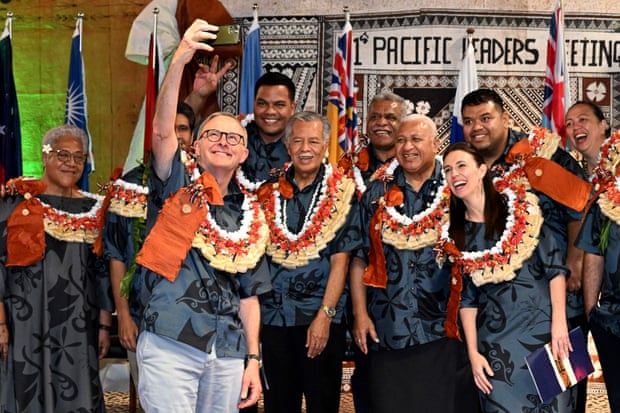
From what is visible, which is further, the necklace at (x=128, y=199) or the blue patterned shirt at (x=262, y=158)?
the blue patterned shirt at (x=262, y=158)

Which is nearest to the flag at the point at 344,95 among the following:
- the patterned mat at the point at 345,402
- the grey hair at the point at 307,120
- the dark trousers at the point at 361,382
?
the patterned mat at the point at 345,402

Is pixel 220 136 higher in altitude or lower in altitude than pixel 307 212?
higher

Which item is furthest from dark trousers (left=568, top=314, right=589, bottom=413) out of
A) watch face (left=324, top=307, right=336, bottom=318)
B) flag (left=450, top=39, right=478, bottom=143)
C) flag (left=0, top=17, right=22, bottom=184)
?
flag (left=0, top=17, right=22, bottom=184)

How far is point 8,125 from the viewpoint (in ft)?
18.1

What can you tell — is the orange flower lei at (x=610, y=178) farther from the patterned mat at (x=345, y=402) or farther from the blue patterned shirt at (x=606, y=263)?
the patterned mat at (x=345, y=402)

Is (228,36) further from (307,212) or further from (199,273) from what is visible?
(199,273)

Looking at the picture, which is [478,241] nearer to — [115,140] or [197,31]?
[197,31]

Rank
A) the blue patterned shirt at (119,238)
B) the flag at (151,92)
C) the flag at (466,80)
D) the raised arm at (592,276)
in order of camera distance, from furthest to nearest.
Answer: the flag at (466,80) → the flag at (151,92) → the blue patterned shirt at (119,238) → the raised arm at (592,276)

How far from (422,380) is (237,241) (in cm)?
106

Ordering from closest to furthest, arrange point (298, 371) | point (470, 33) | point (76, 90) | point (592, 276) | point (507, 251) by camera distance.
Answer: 1. point (507, 251)
2. point (592, 276)
3. point (298, 371)
4. point (76, 90)
5. point (470, 33)

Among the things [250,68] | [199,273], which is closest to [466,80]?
[250,68]

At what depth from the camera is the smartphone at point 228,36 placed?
19.1 feet

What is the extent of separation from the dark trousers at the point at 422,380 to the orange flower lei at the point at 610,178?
82cm

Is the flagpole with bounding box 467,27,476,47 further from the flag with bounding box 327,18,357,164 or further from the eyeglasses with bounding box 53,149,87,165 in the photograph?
the eyeglasses with bounding box 53,149,87,165
